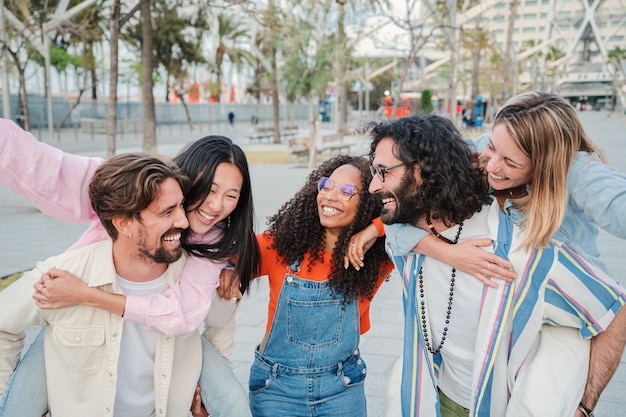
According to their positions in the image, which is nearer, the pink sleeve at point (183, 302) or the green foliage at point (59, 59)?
the pink sleeve at point (183, 302)

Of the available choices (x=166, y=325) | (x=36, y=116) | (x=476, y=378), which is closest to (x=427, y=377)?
(x=476, y=378)

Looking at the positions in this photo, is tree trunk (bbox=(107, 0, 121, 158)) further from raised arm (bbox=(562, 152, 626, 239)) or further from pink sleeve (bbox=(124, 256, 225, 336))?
raised arm (bbox=(562, 152, 626, 239))

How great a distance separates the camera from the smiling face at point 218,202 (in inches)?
92.3

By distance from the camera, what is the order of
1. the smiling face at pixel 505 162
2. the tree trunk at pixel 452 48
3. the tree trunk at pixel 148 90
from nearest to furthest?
the smiling face at pixel 505 162 < the tree trunk at pixel 148 90 < the tree trunk at pixel 452 48

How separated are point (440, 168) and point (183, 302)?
1.05 meters

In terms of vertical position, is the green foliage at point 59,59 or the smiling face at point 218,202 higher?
the green foliage at point 59,59

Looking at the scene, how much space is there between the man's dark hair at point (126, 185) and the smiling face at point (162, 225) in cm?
3

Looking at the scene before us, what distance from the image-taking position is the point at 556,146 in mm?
1862

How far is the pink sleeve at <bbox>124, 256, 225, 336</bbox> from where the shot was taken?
6.86ft

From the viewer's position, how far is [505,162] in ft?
6.42

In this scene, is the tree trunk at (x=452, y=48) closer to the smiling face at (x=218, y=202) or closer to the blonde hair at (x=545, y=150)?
the smiling face at (x=218, y=202)

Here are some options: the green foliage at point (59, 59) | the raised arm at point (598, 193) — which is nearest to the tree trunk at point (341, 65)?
the green foliage at point (59, 59)

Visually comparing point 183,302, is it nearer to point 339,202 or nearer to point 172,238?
point 172,238

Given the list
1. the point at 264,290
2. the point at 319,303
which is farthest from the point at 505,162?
the point at 264,290
